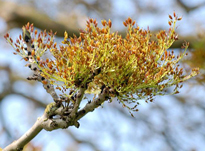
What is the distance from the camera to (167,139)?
272 inches

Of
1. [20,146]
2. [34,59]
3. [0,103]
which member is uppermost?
[34,59]

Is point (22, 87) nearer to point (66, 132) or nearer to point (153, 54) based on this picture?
point (66, 132)

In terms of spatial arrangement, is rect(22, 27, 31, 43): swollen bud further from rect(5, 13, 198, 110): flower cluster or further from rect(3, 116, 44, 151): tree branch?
rect(3, 116, 44, 151): tree branch

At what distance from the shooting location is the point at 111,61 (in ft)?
5.51

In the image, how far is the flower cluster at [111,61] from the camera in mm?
1656

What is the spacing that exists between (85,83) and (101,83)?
152 mm

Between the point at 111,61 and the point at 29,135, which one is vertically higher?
the point at 111,61

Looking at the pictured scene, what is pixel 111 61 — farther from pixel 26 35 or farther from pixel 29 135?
pixel 29 135

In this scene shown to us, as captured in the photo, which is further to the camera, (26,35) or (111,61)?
(26,35)

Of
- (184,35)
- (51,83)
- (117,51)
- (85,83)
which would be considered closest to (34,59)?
(51,83)

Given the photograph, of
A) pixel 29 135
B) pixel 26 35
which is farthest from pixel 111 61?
pixel 29 135

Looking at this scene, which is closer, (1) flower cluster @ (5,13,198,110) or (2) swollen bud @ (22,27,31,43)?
(1) flower cluster @ (5,13,198,110)

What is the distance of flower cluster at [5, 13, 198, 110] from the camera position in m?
1.66

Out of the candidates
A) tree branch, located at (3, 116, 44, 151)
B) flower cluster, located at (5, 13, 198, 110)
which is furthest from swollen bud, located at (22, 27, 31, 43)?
tree branch, located at (3, 116, 44, 151)
